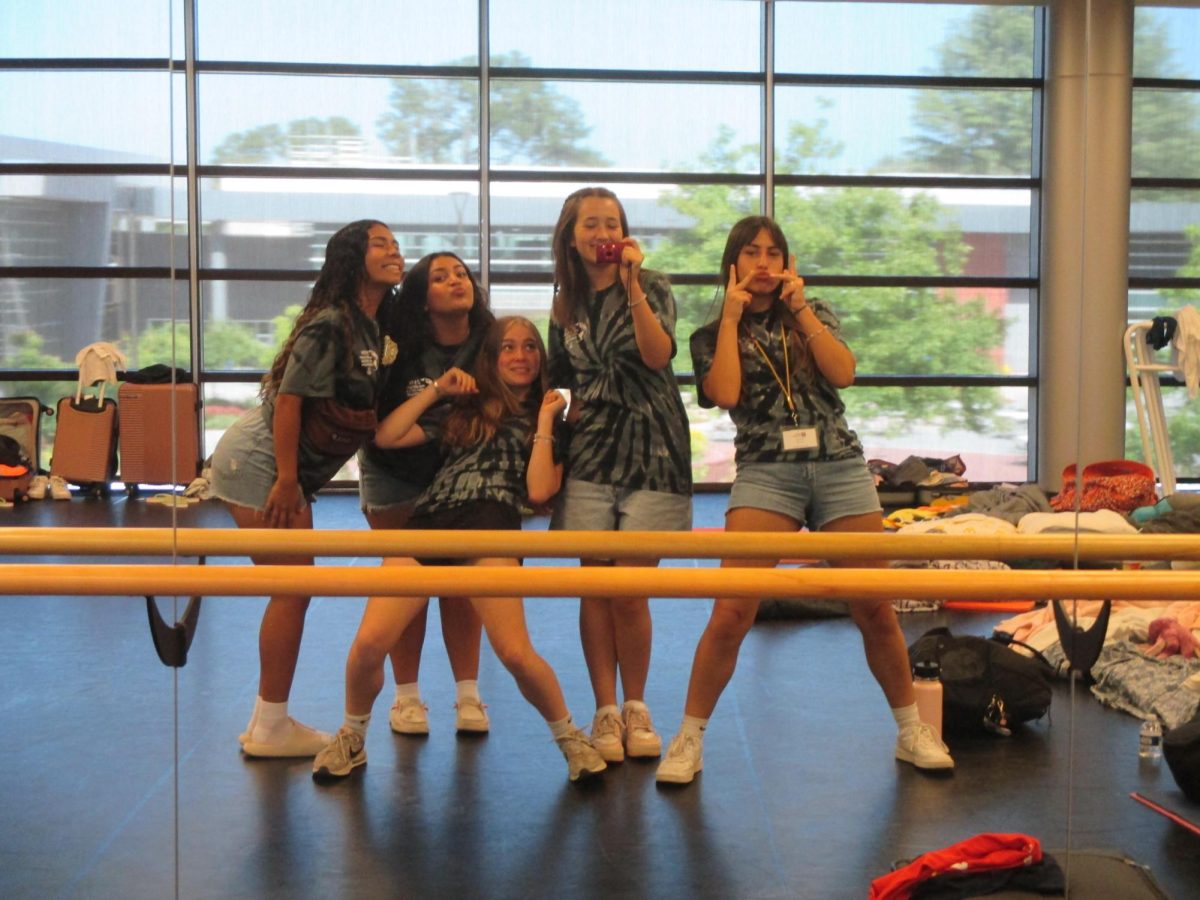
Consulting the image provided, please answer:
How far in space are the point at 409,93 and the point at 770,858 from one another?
9.28 metres

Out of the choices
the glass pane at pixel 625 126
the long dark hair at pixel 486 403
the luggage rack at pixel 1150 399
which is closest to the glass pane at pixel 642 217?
the glass pane at pixel 625 126

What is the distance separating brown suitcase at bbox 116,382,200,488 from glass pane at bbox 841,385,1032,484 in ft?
17.0

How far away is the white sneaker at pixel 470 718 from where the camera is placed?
169 inches

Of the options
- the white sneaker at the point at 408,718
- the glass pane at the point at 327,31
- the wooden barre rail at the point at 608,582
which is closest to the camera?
the wooden barre rail at the point at 608,582

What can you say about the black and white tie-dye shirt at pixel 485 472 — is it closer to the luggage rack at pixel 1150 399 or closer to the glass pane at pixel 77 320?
the luggage rack at pixel 1150 399

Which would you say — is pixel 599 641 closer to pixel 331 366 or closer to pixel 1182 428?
pixel 331 366

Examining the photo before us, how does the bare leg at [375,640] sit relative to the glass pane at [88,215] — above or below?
below

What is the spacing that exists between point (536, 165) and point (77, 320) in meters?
3.92

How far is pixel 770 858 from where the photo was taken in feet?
10.7

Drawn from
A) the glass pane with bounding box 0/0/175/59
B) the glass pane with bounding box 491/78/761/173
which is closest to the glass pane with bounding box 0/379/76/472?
the glass pane with bounding box 0/0/175/59

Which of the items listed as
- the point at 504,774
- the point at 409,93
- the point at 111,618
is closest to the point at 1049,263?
the point at 409,93

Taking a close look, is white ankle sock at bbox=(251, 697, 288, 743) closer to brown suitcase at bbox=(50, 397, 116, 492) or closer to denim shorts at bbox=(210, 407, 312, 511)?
denim shorts at bbox=(210, 407, 312, 511)

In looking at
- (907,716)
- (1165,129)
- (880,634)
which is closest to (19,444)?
(907,716)

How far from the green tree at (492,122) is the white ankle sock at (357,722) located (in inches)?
329
